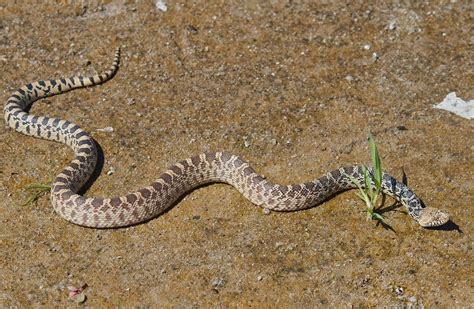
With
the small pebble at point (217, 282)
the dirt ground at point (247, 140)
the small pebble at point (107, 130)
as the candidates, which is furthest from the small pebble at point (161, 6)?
the small pebble at point (217, 282)

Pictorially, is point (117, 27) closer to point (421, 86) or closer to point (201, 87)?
point (201, 87)

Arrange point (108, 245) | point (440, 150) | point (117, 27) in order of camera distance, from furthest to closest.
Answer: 1. point (117, 27)
2. point (440, 150)
3. point (108, 245)

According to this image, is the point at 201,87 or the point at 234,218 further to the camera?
the point at 201,87

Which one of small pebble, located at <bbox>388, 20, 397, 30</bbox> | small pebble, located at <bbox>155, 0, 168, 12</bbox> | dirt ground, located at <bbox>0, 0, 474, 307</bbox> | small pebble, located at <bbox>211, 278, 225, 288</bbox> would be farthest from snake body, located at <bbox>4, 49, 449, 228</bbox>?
small pebble, located at <bbox>388, 20, 397, 30</bbox>

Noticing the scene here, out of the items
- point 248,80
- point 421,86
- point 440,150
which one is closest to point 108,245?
point 248,80

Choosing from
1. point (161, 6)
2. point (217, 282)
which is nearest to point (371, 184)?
point (217, 282)

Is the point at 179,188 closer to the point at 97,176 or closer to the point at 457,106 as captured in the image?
the point at 97,176

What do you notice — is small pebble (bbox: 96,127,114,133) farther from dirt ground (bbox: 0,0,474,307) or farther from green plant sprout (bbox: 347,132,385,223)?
green plant sprout (bbox: 347,132,385,223)
